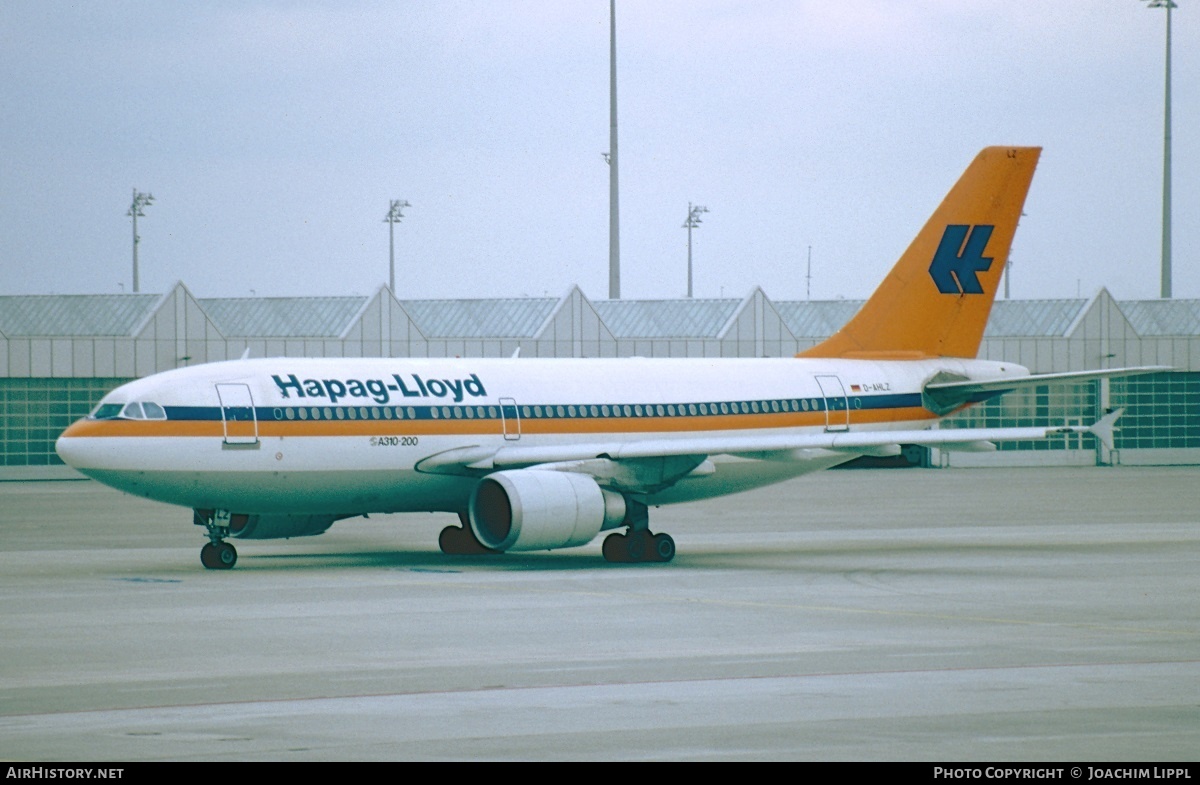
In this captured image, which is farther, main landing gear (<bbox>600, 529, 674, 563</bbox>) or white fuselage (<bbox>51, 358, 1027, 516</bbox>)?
main landing gear (<bbox>600, 529, 674, 563</bbox>)

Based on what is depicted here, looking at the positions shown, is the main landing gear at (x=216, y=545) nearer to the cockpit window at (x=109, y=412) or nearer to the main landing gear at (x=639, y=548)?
the cockpit window at (x=109, y=412)

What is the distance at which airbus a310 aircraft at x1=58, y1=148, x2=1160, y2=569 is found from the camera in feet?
103

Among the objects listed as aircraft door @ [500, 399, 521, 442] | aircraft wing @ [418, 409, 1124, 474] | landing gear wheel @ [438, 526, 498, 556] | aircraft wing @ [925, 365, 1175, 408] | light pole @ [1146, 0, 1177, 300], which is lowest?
landing gear wheel @ [438, 526, 498, 556]

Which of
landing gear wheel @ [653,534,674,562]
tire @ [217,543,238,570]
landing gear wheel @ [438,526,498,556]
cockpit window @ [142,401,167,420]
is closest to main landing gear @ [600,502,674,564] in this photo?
landing gear wheel @ [653,534,674,562]

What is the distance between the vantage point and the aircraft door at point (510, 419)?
34.2 m

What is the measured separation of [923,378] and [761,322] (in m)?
38.0

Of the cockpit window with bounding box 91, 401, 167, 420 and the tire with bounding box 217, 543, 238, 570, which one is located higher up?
the cockpit window with bounding box 91, 401, 167, 420

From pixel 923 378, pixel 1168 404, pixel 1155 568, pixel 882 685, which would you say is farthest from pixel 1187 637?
pixel 1168 404

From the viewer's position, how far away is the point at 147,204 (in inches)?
5143

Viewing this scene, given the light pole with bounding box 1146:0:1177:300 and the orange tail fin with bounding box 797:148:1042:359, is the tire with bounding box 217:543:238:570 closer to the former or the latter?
the orange tail fin with bounding box 797:148:1042:359

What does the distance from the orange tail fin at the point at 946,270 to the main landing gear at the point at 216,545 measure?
14.0 m

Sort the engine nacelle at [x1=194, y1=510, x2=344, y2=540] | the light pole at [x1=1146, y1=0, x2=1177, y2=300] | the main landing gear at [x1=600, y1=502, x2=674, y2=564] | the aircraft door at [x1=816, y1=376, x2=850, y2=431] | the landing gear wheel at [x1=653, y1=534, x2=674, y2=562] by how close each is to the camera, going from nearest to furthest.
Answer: the main landing gear at [x1=600, y1=502, x2=674, y2=564]
the landing gear wheel at [x1=653, y1=534, x2=674, y2=562]
the engine nacelle at [x1=194, y1=510, x2=344, y2=540]
the aircraft door at [x1=816, y1=376, x2=850, y2=431]
the light pole at [x1=1146, y1=0, x2=1177, y2=300]

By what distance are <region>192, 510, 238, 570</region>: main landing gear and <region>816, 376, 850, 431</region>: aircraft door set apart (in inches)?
488

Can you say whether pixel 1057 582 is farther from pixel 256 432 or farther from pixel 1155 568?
pixel 256 432
